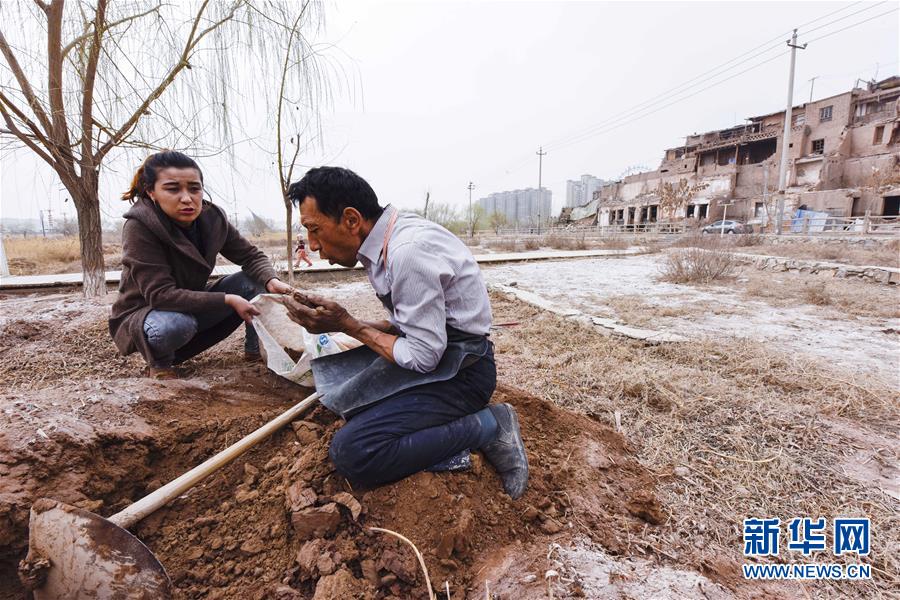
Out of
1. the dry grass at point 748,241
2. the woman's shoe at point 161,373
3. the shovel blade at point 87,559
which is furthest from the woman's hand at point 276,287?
the dry grass at point 748,241

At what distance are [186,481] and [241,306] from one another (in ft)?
3.51

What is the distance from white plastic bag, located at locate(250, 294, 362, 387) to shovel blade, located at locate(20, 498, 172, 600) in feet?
3.56

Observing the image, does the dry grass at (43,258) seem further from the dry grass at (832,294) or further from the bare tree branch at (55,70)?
the dry grass at (832,294)

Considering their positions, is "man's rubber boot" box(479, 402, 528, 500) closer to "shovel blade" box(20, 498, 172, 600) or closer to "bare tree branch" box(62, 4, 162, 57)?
"shovel blade" box(20, 498, 172, 600)

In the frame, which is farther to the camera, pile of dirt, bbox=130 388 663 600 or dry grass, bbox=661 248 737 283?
dry grass, bbox=661 248 737 283

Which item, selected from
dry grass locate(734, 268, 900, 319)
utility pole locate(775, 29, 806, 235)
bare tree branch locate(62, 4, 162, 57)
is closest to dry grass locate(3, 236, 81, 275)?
bare tree branch locate(62, 4, 162, 57)

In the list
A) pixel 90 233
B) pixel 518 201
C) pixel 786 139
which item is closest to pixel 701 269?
pixel 90 233

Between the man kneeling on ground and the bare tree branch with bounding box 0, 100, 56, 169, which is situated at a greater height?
the bare tree branch with bounding box 0, 100, 56, 169

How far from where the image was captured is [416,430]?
59.0 inches

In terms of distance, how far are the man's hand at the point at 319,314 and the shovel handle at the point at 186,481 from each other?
49cm

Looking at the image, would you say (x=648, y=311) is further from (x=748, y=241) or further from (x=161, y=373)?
(x=748, y=241)

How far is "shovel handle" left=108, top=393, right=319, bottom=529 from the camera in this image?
130cm

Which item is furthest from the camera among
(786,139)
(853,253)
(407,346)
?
(786,139)

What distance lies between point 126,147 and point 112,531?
148 inches
